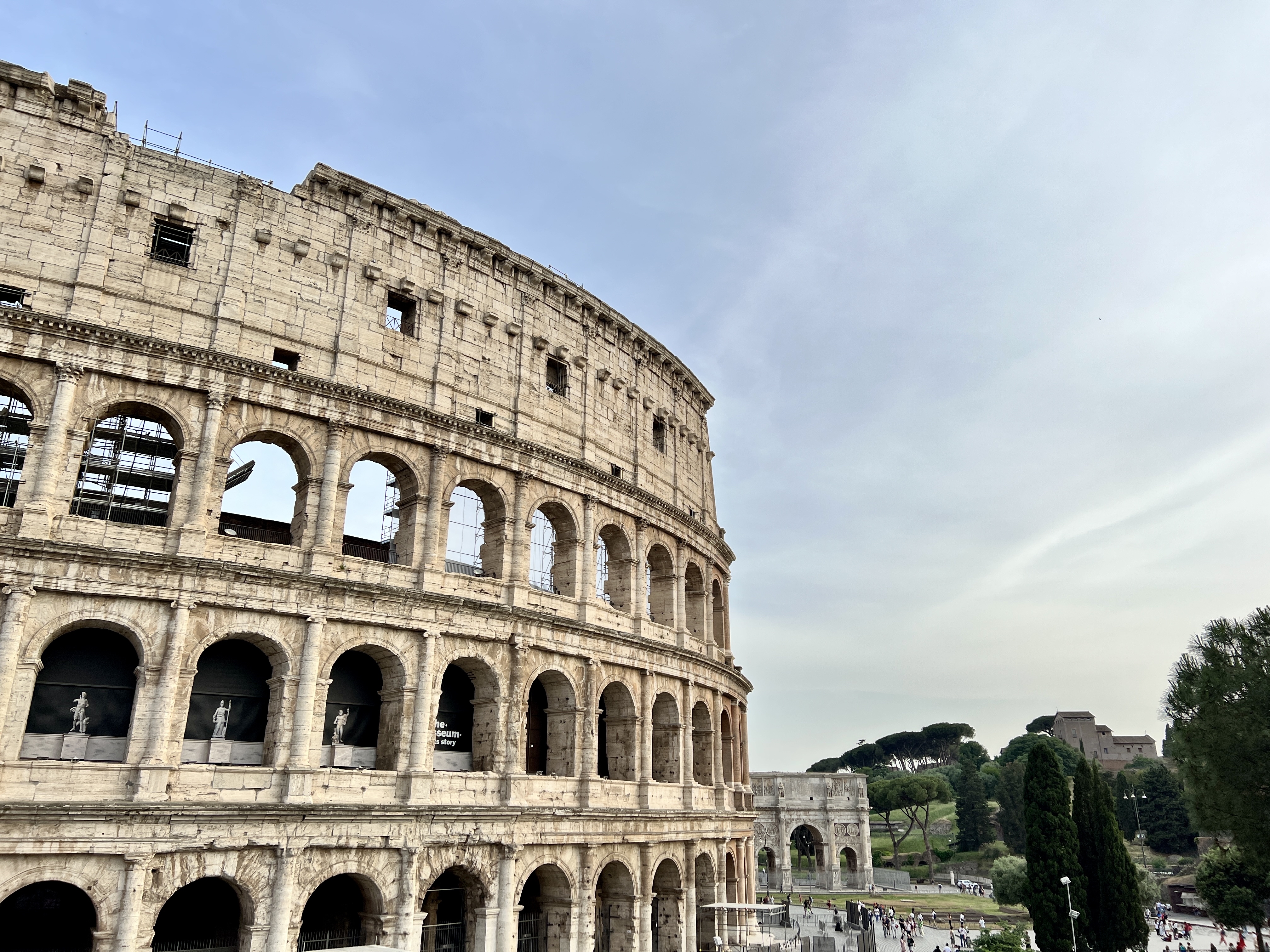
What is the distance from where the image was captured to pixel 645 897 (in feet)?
78.4

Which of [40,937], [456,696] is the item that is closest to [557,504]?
[456,696]

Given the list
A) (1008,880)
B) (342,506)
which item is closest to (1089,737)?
(1008,880)

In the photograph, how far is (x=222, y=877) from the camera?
16516mm

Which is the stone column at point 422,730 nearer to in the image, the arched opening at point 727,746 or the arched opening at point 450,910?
the arched opening at point 450,910

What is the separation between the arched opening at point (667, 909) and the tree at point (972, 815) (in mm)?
61592

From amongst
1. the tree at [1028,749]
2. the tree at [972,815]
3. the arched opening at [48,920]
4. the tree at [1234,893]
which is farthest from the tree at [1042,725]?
the arched opening at [48,920]

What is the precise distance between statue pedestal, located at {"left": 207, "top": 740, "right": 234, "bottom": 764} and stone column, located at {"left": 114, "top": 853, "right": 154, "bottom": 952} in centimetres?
240

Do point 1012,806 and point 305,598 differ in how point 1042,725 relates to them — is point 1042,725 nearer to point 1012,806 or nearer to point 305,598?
point 1012,806

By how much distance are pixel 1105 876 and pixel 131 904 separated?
3389 cm

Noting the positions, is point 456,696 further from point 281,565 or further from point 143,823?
point 143,823

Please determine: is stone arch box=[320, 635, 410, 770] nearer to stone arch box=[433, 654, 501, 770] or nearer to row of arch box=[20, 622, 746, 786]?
row of arch box=[20, 622, 746, 786]

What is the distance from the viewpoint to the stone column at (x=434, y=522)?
819 inches

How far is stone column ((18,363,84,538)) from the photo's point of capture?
16297 mm

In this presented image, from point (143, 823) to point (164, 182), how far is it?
13.8m
